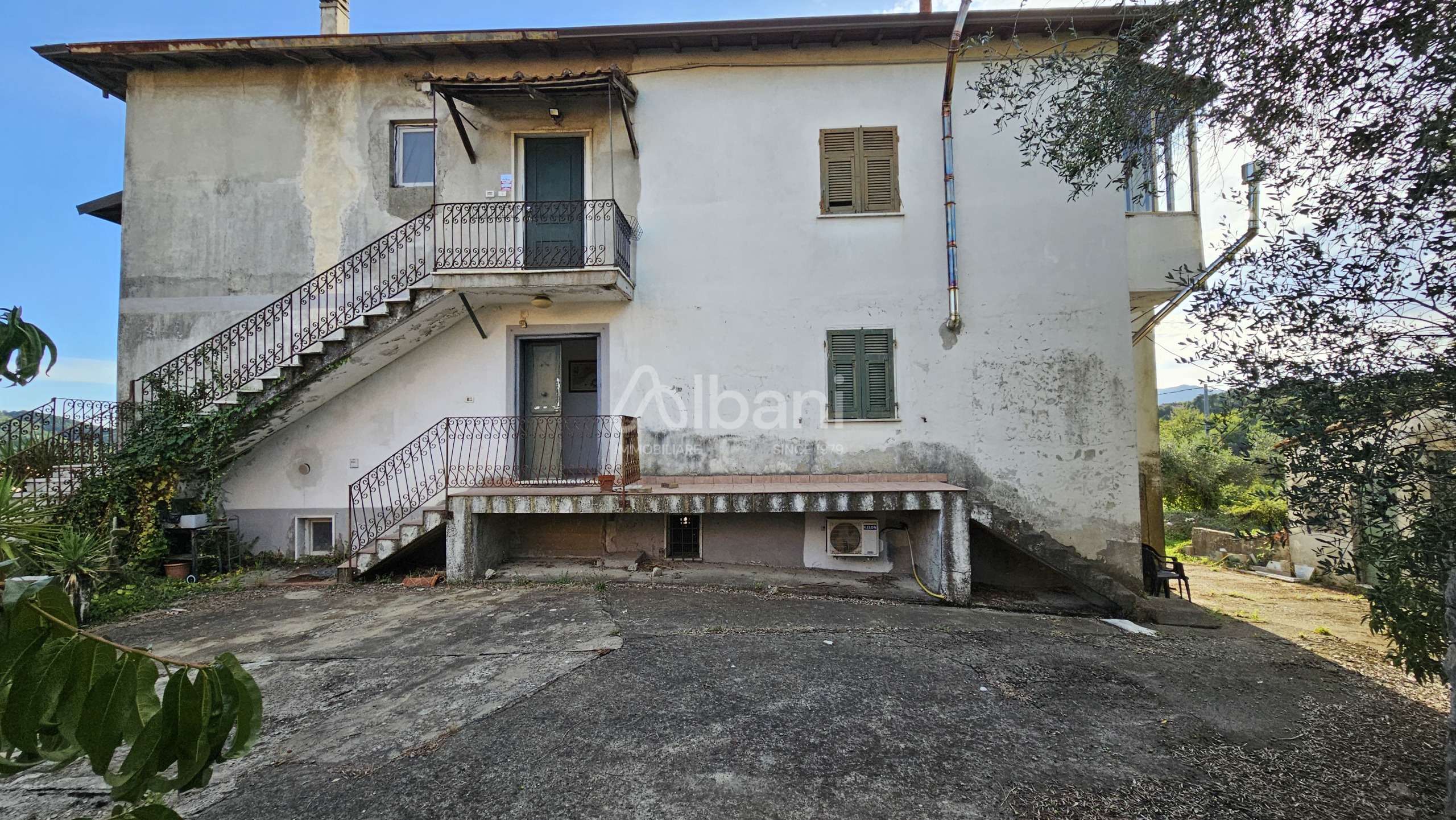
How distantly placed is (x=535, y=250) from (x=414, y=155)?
2.40 meters

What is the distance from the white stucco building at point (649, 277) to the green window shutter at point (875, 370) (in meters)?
0.04

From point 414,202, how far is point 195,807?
8392 millimetres

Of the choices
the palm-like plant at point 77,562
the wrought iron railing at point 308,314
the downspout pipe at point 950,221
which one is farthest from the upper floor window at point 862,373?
the palm-like plant at point 77,562

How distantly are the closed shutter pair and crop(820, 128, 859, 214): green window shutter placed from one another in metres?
1.95

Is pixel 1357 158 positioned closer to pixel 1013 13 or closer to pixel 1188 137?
pixel 1188 137

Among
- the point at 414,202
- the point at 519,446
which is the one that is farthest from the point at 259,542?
the point at 414,202

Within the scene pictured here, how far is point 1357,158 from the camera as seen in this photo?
4086 millimetres

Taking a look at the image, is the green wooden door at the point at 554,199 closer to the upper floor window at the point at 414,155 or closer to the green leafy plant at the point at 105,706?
the upper floor window at the point at 414,155

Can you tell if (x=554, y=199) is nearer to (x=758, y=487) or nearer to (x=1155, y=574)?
(x=758, y=487)

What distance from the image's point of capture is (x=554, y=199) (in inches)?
379

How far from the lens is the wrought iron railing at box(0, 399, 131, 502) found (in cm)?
788

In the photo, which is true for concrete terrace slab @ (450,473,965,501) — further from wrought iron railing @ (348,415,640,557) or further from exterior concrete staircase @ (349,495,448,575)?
wrought iron railing @ (348,415,640,557)

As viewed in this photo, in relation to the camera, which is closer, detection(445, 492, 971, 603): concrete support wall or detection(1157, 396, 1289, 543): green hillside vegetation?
detection(445, 492, 971, 603): concrete support wall

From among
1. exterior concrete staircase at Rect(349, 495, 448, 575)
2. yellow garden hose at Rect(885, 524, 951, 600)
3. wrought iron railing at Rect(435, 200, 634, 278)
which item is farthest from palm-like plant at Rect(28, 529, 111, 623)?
yellow garden hose at Rect(885, 524, 951, 600)
